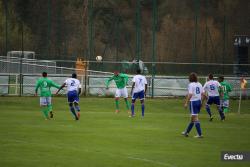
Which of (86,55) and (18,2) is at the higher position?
(18,2)

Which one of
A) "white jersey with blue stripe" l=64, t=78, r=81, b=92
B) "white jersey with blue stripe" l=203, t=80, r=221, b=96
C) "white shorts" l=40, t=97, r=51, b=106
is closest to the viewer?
"white jersey with blue stripe" l=64, t=78, r=81, b=92

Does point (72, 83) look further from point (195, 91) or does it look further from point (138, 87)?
point (195, 91)

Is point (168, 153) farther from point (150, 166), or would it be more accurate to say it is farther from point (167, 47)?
point (167, 47)

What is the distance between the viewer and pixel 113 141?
23.5m

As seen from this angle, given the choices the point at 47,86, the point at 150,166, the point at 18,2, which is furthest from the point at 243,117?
the point at 18,2

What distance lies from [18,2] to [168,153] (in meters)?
42.7

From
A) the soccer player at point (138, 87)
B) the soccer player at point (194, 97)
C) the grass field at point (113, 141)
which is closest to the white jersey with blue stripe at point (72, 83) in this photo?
the grass field at point (113, 141)

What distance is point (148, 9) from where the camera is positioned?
70.6 m

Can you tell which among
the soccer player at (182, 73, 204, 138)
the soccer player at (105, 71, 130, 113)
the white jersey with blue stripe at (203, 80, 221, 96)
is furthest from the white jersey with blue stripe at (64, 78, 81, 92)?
the soccer player at (182, 73, 204, 138)

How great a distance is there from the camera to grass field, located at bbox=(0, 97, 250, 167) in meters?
18.9

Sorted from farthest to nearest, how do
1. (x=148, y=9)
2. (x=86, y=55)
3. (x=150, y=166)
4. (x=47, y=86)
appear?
(x=148, y=9), (x=86, y=55), (x=47, y=86), (x=150, y=166)

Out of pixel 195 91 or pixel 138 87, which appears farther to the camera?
pixel 138 87

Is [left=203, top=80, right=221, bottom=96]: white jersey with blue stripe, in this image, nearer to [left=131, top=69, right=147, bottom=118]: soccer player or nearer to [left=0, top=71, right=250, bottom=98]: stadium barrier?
[left=131, top=69, right=147, bottom=118]: soccer player

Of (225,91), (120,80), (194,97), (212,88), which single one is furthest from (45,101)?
(225,91)
